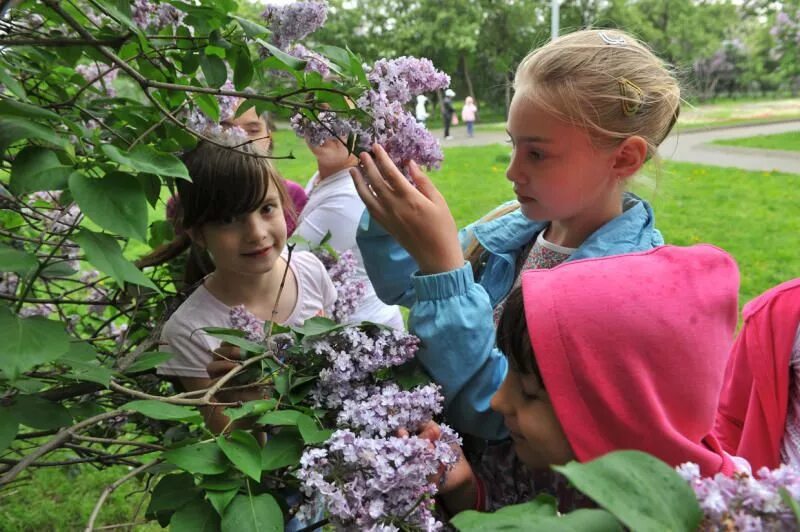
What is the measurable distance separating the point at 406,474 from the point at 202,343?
3.41 ft

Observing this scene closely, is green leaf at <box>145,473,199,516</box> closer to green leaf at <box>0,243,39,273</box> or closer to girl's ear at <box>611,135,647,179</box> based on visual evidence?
green leaf at <box>0,243,39,273</box>

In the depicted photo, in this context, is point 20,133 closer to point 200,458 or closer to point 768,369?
point 200,458

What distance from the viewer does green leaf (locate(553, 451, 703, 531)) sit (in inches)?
21.6

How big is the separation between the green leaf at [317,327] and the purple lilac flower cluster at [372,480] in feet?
0.87

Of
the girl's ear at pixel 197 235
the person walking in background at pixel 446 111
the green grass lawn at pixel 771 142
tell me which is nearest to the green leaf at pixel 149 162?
the girl's ear at pixel 197 235

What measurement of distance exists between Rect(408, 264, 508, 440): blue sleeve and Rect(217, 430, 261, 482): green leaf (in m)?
0.39

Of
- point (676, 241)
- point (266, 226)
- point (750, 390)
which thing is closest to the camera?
point (750, 390)

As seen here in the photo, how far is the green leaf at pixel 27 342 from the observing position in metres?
0.91

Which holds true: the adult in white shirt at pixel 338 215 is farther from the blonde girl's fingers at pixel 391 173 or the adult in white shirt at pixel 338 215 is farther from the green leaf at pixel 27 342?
the green leaf at pixel 27 342

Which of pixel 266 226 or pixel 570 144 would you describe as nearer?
pixel 570 144

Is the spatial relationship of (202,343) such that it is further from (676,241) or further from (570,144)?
(676,241)

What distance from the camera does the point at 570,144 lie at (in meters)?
1.59

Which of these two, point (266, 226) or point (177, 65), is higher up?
point (177, 65)

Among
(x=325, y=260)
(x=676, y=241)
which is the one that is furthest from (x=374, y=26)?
(x=325, y=260)
